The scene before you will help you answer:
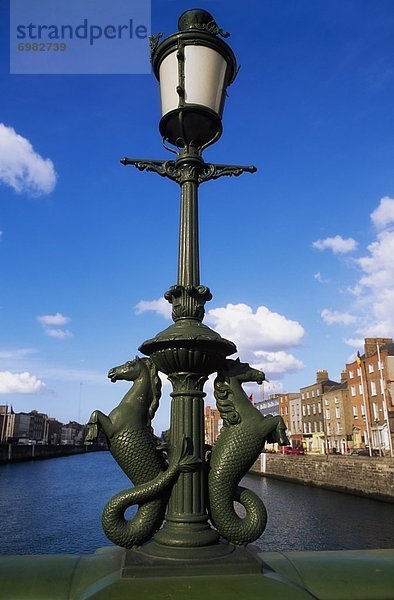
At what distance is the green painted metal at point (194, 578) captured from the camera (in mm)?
2820

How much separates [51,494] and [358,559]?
132ft

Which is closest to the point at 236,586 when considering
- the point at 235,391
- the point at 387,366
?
the point at 235,391

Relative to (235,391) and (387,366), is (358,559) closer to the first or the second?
(235,391)

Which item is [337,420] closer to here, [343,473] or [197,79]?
[343,473]

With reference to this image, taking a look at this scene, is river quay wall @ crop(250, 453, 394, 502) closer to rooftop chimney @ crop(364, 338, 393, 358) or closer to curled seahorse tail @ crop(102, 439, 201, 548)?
rooftop chimney @ crop(364, 338, 393, 358)

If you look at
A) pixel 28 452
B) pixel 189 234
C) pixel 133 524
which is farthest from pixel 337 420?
pixel 28 452

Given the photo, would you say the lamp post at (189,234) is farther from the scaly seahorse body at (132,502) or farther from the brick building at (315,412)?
the brick building at (315,412)

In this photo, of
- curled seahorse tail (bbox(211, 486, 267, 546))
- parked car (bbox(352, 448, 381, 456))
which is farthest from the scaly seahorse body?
parked car (bbox(352, 448, 381, 456))

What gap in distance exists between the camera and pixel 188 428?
11.7 ft

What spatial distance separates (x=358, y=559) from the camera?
352cm

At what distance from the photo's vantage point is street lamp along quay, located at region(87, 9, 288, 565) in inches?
136

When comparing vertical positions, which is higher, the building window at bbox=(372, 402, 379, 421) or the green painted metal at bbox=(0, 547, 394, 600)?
the building window at bbox=(372, 402, 379, 421)

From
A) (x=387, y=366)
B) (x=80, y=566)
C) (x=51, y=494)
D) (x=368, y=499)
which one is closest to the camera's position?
(x=80, y=566)

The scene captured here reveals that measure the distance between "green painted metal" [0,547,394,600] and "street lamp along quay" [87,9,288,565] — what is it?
0.48ft
